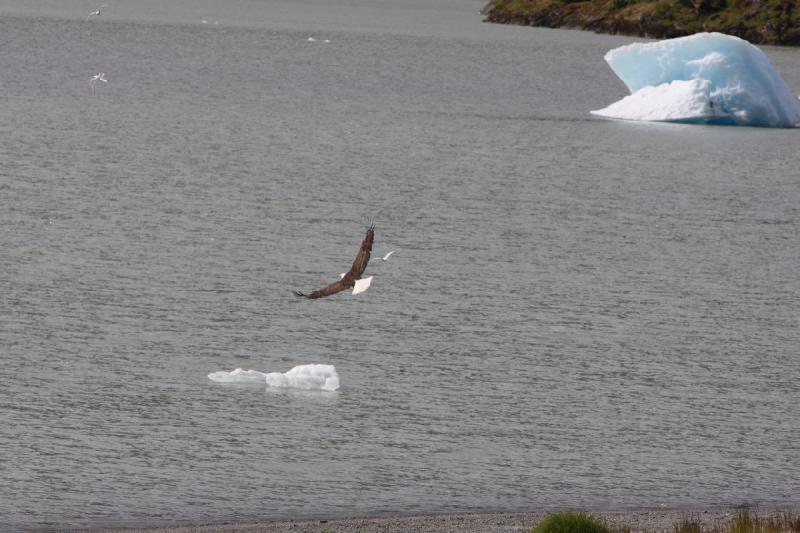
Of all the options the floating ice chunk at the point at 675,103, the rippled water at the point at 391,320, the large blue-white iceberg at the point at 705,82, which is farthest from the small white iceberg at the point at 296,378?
the floating ice chunk at the point at 675,103

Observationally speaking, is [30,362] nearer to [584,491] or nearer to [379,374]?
[379,374]

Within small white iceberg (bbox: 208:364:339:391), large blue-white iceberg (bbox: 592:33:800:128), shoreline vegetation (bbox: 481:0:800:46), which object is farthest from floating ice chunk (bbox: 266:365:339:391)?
shoreline vegetation (bbox: 481:0:800:46)

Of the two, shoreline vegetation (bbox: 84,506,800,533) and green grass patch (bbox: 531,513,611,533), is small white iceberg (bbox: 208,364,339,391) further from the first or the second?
green grass patch (bbox: 531,513,611,533)

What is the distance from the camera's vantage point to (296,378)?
20297mm

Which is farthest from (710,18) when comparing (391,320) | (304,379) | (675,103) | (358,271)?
(358,271)

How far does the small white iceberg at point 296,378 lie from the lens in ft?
66.4

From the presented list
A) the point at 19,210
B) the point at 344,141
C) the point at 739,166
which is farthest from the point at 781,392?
the point at 344,141

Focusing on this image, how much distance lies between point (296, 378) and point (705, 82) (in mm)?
37724

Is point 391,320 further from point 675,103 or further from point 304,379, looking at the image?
point 675,103

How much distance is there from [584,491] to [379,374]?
5245 millimetres

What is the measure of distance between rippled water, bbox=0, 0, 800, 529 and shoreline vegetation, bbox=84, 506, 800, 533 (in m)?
0.40

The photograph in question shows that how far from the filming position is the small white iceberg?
20250 mm

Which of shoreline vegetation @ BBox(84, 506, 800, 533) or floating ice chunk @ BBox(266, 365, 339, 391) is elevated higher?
shoreline vegetation @ BBox(84, 506, 800, 533)

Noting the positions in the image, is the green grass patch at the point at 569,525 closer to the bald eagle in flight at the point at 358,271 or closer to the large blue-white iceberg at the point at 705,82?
the bald eagle in flight at the point at 358,271
